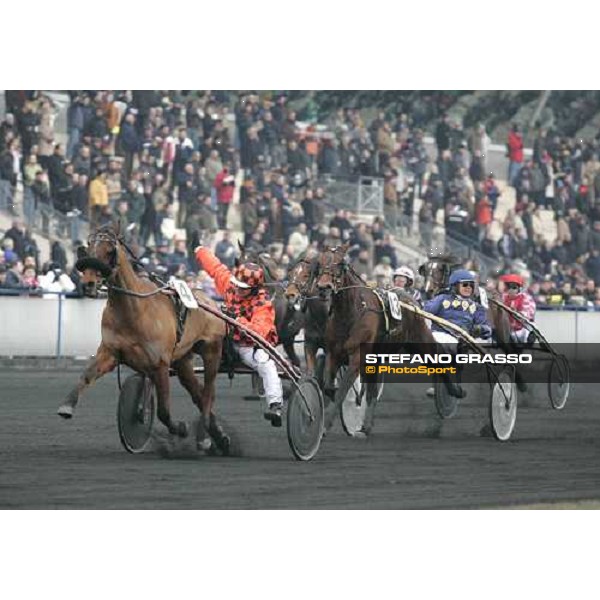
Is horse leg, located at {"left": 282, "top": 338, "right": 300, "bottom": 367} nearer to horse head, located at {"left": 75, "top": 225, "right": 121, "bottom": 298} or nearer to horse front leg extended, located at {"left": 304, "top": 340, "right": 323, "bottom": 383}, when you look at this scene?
horse front leg extended, located at {"left": 304, "top": 340, "right": 323, "bottom": 383}

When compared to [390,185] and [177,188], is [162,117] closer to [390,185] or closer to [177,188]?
[177,188]

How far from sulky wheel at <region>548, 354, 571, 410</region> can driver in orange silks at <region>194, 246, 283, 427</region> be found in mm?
6489

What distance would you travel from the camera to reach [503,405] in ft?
48.8

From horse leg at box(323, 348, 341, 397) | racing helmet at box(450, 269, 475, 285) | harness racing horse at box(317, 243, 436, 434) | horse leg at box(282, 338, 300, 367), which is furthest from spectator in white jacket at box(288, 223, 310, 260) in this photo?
horse leg at box(323, 348, 341, 397)

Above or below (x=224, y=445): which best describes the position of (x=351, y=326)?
above

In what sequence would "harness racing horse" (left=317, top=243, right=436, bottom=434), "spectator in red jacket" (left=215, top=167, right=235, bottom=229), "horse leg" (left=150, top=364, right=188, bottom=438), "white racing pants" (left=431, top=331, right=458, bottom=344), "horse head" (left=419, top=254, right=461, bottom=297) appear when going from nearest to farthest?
"horse leg" (left=150, top=364, right=188, bottom=438), "harness racing horse" (left=317, top=243, right=436, bottom=434), "white racing pants" (left=431, top=331, right=458, bottom=344), "horse head" (left=419, top=254, right=461, bottom=297), "spectator in red jacket" (left=215, top=167, right=235, bottom=229)

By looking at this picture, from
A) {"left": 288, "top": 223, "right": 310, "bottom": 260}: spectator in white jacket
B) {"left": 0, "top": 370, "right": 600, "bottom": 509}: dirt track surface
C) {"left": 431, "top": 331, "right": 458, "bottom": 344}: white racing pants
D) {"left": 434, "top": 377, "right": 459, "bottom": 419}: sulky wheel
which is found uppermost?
{"left": 288, "top": 223, "right": 310, "bottom": 260}: spectator in white jacket

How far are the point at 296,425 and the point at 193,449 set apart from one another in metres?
1.21

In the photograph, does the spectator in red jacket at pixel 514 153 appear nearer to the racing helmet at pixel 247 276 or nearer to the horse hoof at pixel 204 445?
the racing helmet at pixel 247 276

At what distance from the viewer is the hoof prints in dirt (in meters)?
12.6

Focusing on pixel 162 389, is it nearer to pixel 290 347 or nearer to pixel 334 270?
pixel 334 270

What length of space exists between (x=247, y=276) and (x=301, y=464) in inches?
65.6

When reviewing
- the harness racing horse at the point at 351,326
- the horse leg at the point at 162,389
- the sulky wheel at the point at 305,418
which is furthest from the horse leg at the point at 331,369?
the horse leg at the point at 162,389

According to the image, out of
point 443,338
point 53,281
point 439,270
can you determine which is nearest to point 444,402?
point 443,338
